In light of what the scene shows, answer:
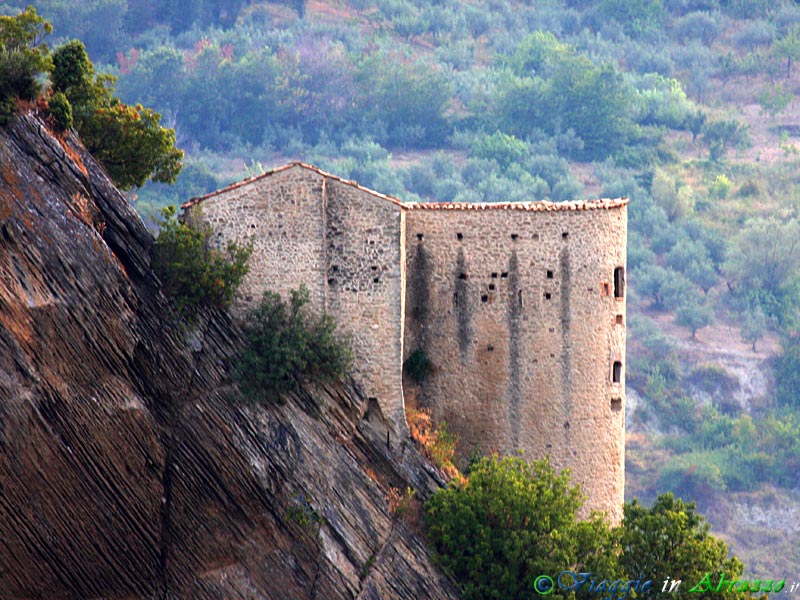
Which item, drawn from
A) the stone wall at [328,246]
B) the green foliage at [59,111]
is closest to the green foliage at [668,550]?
the stone wall at [328,246]

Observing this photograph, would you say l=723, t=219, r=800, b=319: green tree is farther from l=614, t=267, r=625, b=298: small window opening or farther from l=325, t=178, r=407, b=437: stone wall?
l=325, t=178, r=407, b=437: stone wall

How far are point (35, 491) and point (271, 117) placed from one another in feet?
237

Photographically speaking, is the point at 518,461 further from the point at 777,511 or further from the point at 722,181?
the point at 722,181

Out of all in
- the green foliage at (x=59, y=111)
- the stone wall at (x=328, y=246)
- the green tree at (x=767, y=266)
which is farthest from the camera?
the green tree at (x=767, y=266)

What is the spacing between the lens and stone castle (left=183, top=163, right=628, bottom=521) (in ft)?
132

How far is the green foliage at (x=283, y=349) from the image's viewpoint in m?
39.6

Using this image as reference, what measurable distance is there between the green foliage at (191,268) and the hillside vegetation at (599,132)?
157 ft

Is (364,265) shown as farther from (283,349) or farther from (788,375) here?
(788,375)

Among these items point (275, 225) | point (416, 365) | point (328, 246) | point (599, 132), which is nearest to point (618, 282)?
point (416, 365)

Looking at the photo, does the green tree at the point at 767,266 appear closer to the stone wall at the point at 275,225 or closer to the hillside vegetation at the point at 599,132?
the hillside vegetation at the point at 599,132

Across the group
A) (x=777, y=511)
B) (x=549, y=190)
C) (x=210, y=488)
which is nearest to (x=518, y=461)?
(x=210, y=488)

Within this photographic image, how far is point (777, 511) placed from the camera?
3425 inches

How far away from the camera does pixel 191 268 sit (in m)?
39.3

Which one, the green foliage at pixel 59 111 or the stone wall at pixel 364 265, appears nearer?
the green foliage at pixel 59 111
